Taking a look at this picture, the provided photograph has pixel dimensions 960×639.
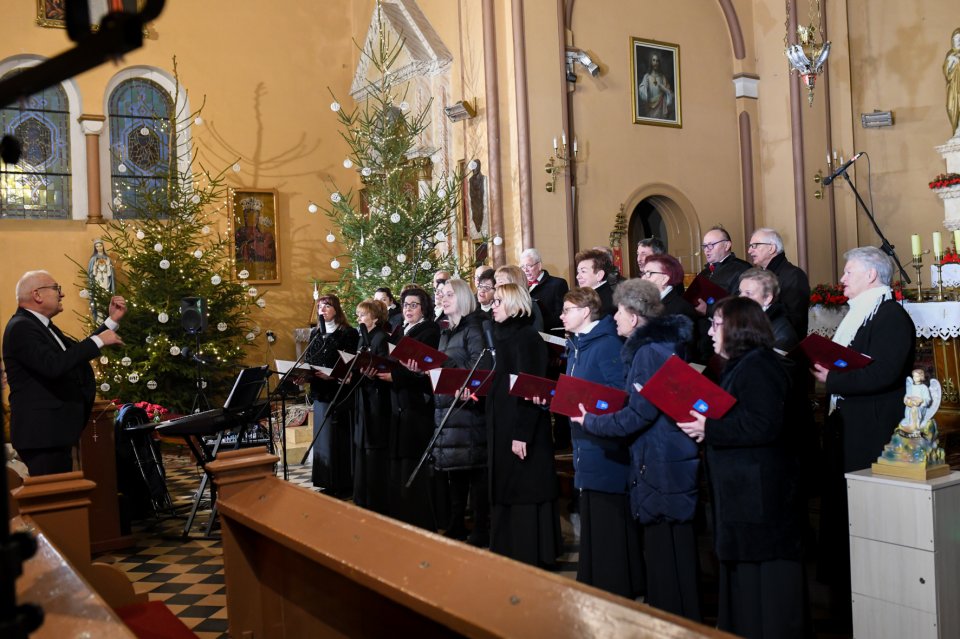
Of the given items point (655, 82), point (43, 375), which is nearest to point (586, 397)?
point (43, 375)

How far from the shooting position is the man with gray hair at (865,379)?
3846 mm

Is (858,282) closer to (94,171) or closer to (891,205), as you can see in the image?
(891,205)

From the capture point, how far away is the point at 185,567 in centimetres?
554

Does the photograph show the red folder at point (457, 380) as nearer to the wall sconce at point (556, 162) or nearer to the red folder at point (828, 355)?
the red folder at point (828, 355)

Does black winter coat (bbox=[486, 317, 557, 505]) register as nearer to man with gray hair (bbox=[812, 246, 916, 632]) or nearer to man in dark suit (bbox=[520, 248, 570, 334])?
man with gray hair (bbox=[812, 246, 916, 632])

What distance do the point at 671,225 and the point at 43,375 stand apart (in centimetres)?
914

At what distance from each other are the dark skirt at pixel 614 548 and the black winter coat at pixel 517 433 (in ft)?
2.20

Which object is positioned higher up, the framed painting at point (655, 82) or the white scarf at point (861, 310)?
the framed painting at point (655, 82)

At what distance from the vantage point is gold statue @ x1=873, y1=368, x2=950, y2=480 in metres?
3.31

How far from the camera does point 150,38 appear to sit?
493 inches

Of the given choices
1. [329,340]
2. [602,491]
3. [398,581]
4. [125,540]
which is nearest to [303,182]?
[329,340]

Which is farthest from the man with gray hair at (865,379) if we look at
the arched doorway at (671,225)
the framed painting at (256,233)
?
the framed painting at (256,233)

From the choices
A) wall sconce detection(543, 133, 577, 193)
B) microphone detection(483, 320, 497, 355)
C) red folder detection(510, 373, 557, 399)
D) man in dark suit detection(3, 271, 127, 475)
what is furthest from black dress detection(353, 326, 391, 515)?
wall sconce detection(543, 133, 577, 193)

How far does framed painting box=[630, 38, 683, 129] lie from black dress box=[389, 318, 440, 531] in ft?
23.1
